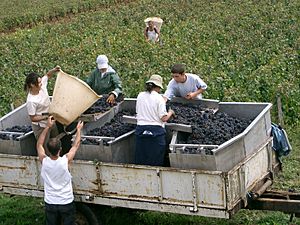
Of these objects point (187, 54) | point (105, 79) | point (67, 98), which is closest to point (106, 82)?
point (105, 79)

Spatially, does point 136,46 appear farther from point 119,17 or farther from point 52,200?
point 52,200

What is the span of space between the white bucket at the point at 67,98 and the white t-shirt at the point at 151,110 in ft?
2.77

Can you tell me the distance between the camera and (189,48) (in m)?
21.6

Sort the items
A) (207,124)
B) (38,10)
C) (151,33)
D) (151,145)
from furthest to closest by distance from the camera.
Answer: (38,10)
(151,33)
(207,124)
(151,145)

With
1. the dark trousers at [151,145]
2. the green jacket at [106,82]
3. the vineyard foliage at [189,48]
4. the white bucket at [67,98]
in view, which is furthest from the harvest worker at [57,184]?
the vineyard foliage at [189,48]

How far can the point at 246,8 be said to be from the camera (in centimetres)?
3069

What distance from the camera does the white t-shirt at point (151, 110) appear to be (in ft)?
28.7

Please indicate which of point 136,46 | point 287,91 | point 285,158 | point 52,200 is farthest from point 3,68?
point 52,200

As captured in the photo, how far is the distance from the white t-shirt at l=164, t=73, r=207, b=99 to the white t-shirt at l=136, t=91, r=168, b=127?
4.07 ft

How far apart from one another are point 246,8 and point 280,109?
692 inches

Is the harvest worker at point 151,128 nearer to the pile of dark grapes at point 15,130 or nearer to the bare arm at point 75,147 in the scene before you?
the bare arm at point 75,147

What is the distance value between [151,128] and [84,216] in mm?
1441

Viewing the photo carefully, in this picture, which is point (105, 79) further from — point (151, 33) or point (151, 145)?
point (151, 33)

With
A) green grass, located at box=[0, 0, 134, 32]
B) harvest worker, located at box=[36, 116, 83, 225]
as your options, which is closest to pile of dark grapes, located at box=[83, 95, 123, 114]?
harvest worker, located at box=[36, 116, 83, 225]
